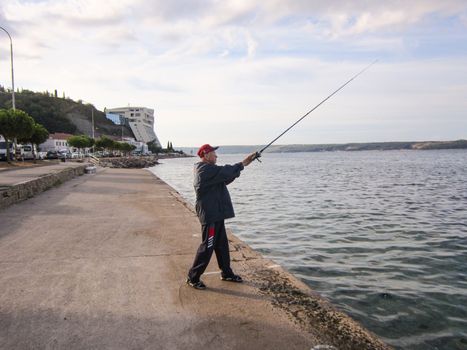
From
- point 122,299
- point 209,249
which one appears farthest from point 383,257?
point 122,299

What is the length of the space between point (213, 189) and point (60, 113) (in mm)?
131775

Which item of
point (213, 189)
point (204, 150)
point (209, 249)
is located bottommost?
point (209, 249)

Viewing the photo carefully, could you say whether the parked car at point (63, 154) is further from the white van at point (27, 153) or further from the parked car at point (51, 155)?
the white van at point (27, 153)

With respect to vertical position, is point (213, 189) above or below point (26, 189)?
above

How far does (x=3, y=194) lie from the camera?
36.8 ft

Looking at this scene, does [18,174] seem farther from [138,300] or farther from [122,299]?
[138,300]

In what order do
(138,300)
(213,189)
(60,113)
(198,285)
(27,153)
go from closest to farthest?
(138,300) → (198,285) → (213,189) → (27,153) → (60,113)

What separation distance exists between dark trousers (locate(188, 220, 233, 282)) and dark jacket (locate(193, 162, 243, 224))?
12cm

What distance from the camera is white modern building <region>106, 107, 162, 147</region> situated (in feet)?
589

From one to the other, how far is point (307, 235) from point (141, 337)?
25.8 feet

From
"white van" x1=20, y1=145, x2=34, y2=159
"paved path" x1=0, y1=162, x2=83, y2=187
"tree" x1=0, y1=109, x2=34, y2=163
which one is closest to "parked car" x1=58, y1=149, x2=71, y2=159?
"white van" x1=20, y1=145, x2=34, y2=159

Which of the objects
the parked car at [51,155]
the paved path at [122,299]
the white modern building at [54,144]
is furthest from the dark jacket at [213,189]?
the white modern building at [54,144]

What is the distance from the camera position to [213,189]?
509 cm

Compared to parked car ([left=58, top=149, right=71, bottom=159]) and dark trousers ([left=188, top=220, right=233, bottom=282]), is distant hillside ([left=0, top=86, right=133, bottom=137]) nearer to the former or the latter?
parked car ([left=58, top=149, right=71, bottom=159])
